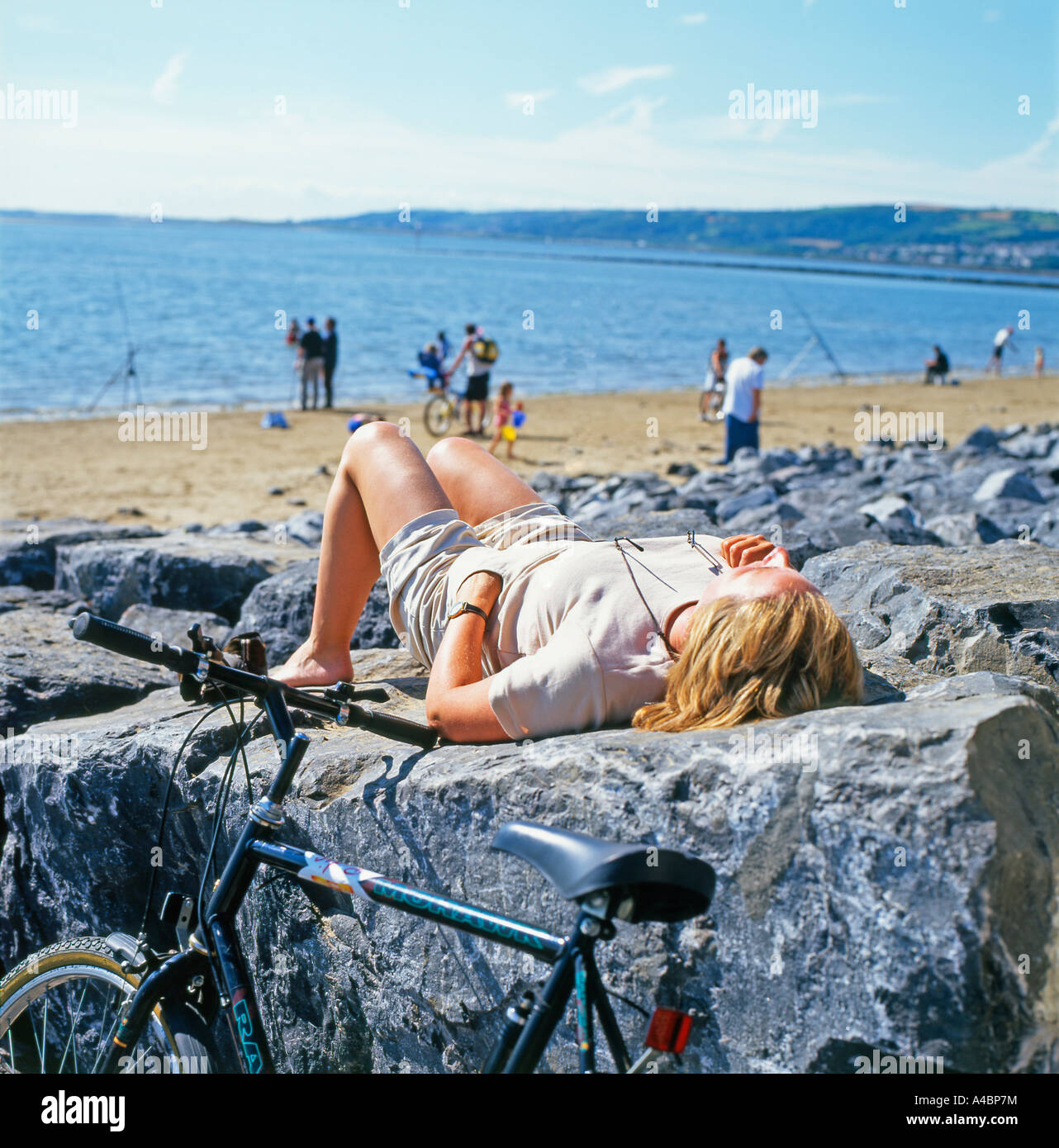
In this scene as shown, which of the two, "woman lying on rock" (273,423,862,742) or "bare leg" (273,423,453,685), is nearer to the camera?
"woman lying on rock" (273,423,862,742)

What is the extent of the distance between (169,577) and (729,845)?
13.2 feet

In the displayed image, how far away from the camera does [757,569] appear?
218 cm

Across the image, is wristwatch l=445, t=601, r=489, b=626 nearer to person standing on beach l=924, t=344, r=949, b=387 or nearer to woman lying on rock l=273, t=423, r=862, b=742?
woman lying on rock l=273, t=423, r=862, b=742

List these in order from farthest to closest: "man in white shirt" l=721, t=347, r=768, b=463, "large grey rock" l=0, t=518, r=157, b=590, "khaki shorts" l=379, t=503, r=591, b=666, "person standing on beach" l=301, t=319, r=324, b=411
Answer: "person standing on beach" l=301, t=319, r=324, b=411 → "man in white shirt" l=721, t=347, r=768, b=463 → "large grey rock" l=0, t=518, r=157, b=590 → "khaki shorts" l=379, t=503, r=591, b=666

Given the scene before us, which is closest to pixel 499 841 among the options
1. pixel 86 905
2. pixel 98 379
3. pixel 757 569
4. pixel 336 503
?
pixel 757 569

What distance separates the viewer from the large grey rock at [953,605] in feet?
9.46

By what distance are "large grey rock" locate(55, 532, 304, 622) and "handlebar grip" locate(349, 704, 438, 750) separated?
317cm

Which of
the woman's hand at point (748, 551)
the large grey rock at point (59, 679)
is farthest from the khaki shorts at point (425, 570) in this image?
the large grey rock at point (59, 679)

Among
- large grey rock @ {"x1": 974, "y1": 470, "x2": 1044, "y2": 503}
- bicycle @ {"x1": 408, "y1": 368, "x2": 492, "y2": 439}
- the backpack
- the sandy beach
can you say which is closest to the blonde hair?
large grey rock @ {"x1": 974, "y1": 470, "x2": 1044, "y2": 503}

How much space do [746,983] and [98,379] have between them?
25007mm

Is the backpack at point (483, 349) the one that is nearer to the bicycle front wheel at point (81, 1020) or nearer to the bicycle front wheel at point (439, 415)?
the bicycle front wheel at point (439, 415)

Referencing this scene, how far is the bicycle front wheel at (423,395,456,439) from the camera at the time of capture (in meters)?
16.9

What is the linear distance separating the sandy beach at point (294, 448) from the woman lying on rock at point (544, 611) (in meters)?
7.80
